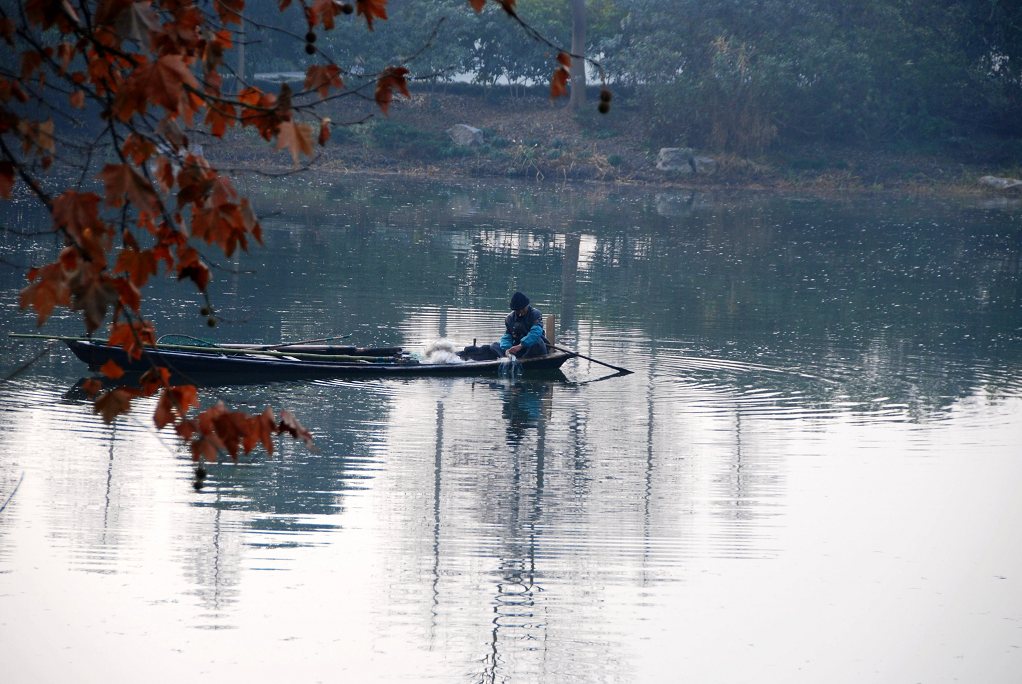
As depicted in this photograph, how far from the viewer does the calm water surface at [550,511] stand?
7344 mm

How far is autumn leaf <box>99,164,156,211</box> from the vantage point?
11.6 feet

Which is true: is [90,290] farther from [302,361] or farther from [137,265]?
[302,361]

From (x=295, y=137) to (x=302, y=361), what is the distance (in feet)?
32.6

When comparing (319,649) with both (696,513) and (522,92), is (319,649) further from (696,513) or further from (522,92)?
(522,92)

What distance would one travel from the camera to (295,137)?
402 cm

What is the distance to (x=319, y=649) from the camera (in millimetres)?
7145

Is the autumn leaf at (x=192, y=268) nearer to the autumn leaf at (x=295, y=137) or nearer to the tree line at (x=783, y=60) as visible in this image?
the autumn leaf at (x=295, y=137)

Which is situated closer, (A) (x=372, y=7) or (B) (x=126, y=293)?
(B) (x=126, y=293)

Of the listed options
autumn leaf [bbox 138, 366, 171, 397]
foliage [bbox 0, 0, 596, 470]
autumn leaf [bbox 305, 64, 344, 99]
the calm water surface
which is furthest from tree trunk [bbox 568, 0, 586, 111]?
autumn leaf [bbox 138, 366, 171, 397]

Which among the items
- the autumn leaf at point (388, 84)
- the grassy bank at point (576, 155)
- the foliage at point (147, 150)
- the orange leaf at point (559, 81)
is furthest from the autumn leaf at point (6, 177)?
the grassy bank at point (576, 155)

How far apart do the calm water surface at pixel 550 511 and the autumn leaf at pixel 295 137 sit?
3.68m

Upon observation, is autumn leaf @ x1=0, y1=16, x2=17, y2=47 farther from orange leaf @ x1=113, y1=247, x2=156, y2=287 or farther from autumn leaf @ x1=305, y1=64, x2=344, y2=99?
autumn leaf @ x1=305, y1=64, x2=344, y2=99

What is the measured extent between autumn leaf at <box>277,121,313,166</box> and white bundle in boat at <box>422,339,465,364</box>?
34.0 ft

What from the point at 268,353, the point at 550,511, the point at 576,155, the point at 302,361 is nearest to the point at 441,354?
the point at 302,361
